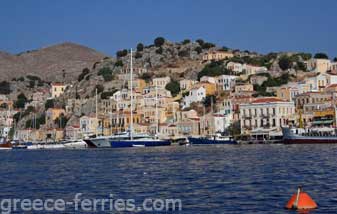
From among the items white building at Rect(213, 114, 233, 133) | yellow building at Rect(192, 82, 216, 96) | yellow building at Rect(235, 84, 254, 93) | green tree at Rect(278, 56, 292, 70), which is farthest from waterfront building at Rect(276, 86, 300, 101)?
green tree at Rect(278, 56, 292, 70)

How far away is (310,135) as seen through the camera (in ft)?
305

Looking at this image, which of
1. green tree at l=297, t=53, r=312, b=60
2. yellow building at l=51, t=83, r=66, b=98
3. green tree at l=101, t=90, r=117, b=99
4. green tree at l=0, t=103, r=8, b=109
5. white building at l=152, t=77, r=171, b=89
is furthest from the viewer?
green tree at l=0, t=103, r=8, b=109

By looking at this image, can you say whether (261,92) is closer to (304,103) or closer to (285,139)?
(304,103)

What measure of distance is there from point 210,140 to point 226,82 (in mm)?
38634

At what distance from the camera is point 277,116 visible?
108438 mm

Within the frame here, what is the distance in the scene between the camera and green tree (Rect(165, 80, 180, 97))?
14700 centimetres

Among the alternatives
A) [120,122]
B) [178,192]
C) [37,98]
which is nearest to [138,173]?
[178,192]

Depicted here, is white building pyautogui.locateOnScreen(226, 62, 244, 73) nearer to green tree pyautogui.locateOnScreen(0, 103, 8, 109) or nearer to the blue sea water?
green tree pyautogui.locateOnScreen(0, 103, 8, 109)

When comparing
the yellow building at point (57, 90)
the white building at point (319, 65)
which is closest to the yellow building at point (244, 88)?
the white building at point (319, 65)

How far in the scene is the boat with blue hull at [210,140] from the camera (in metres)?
104

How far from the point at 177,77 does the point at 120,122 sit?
34461 mm

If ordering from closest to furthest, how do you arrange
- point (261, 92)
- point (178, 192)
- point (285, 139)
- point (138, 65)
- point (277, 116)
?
point (178, 192), point (285, 139), point (277, 116), point (261, 92), point (138, 65)

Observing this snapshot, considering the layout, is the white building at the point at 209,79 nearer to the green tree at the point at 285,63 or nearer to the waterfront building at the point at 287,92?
the green tree at the point at 285,63

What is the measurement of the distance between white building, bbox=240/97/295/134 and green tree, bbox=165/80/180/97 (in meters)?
35.2
